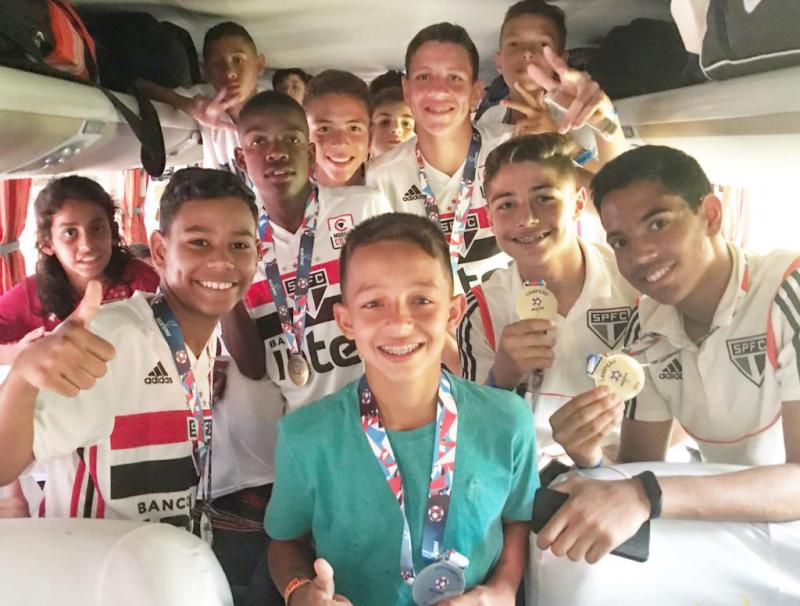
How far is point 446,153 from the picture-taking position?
7.01ft

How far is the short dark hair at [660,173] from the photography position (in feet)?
5.15

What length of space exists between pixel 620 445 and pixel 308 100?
63.3 inches

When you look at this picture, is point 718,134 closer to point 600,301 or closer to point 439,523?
point 600,301

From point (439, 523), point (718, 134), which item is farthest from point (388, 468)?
point (718, 134)

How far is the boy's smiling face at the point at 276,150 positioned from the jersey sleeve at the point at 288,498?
96cm

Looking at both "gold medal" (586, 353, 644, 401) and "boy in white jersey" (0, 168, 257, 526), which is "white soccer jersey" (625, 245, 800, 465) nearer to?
"gold medal" (586, 353, 644, 401)

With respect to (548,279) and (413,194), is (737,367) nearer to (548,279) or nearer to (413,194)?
(548,279)

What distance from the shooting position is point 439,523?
1.35 metres


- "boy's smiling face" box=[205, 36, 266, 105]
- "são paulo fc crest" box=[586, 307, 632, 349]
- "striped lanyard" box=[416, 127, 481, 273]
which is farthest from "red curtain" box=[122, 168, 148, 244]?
"são paulo fc crest" box=[586, 307, 632, 349]

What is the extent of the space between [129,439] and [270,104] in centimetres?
118

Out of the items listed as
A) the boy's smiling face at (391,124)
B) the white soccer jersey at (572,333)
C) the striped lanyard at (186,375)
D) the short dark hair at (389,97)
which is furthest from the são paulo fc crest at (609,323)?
the short dark hair at (389,97)

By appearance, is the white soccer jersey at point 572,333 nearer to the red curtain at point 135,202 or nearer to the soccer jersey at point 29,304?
the soccer jersey at point 29,304

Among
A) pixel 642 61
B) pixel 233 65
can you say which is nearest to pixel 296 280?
pixel 233 65

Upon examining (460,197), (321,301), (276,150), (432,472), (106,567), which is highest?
(276,150)
